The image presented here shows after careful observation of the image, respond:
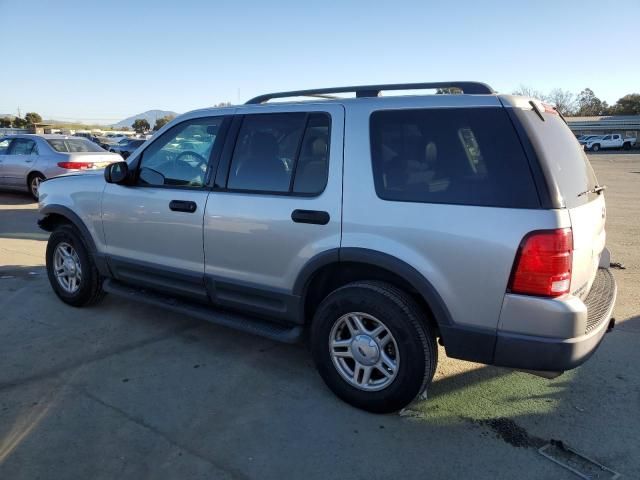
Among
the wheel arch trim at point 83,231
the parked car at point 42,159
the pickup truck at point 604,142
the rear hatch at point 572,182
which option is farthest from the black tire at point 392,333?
the pickup truck at point 604,142

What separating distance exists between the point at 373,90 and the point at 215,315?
6.50ft

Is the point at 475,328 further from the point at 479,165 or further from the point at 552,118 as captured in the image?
the point at 552,118

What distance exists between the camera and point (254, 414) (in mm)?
3176

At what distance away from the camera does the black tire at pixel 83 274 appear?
189 inches

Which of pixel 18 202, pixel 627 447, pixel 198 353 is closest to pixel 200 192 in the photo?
pixel 198 353

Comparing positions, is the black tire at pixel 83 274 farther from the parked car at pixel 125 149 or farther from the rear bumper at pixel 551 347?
the parked car at pixel 125 149

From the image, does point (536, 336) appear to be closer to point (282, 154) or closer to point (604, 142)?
point (282, 154)

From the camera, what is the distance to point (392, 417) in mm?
3164

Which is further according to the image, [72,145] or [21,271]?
[72,145]

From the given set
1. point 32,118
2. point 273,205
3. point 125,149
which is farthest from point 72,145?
point 32,118

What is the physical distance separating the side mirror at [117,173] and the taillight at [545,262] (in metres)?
3.13

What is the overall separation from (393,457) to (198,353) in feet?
6.21

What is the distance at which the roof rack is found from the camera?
3.11m

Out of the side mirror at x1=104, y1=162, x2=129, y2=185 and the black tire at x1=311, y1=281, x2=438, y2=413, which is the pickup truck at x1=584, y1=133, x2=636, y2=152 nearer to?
the side mirror at x1=104, y1=162, x2=129, y2=185
